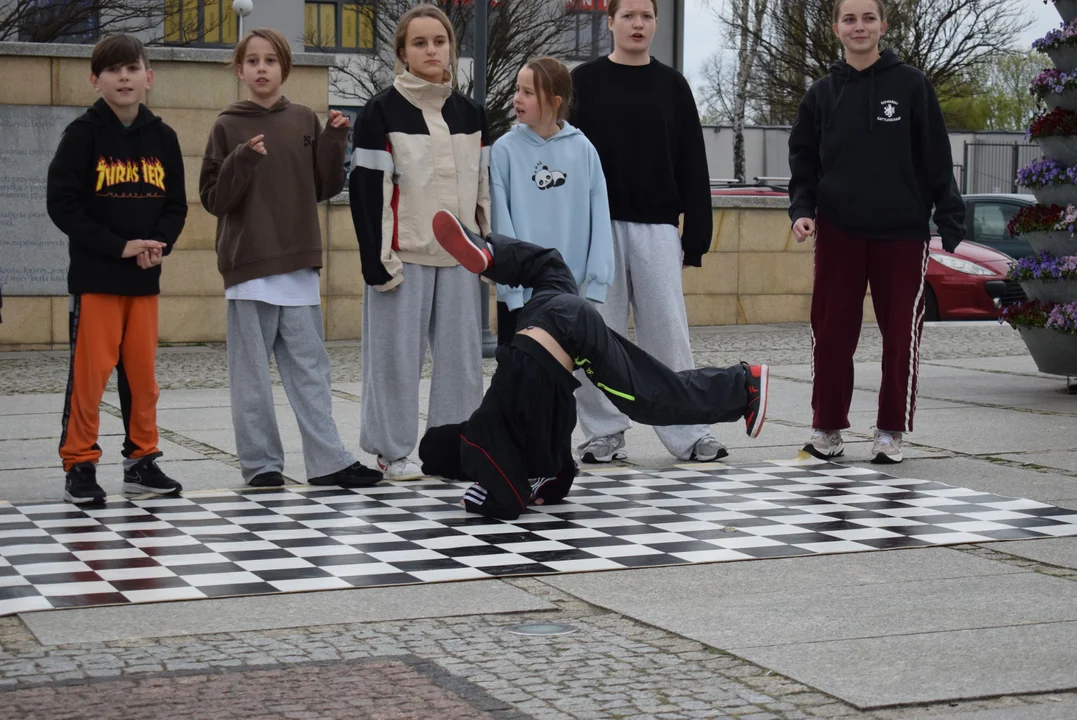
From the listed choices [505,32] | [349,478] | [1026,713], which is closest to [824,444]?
[349,478]

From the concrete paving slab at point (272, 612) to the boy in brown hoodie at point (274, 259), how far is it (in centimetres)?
212


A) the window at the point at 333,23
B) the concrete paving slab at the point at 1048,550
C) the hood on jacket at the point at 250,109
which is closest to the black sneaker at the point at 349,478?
the hood on jacket at the point at 250,109

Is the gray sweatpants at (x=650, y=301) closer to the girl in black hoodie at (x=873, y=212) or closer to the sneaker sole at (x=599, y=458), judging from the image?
the sneaker sole at (x=599, y=458)

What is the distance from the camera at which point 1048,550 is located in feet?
19.2

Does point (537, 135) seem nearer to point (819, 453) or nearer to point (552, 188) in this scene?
point (552, 188)

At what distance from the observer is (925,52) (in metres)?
43.2

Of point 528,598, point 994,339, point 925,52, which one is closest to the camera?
point 528,598

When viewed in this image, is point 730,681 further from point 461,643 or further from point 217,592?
point 217,592

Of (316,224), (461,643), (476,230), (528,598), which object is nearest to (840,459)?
(476,230)

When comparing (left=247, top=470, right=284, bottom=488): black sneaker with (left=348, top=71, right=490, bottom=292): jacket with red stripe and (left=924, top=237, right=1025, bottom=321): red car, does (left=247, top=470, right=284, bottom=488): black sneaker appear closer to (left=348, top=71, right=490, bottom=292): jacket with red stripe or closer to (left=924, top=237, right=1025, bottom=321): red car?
(left=348, top=71, right=490, bottom=292): jacket with red stripe

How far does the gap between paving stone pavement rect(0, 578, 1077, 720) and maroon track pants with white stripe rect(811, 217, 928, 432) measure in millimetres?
3439

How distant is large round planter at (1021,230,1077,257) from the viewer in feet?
35.7

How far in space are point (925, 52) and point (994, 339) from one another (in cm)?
2979

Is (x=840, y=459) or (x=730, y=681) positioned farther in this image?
(x=840, y=459)
